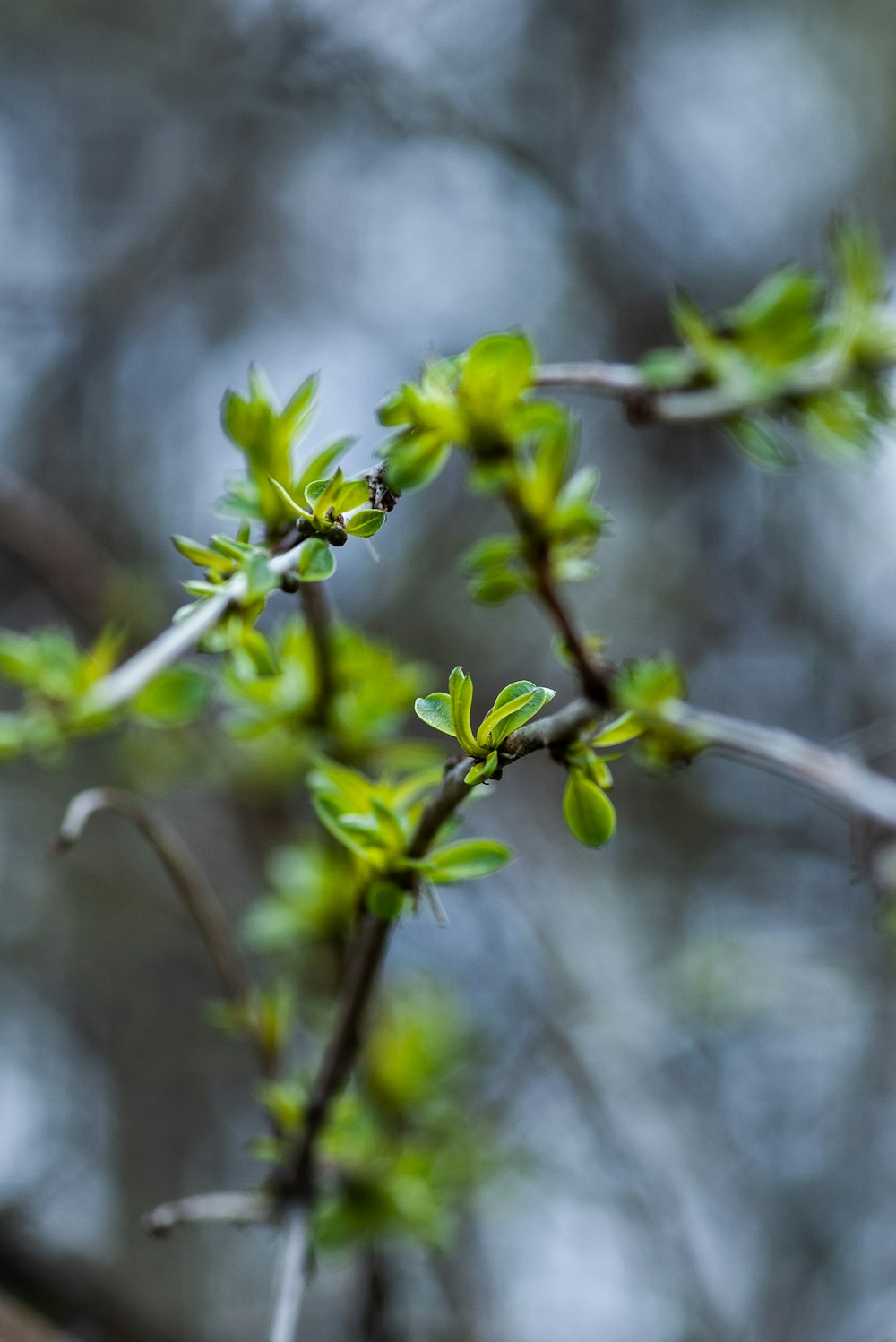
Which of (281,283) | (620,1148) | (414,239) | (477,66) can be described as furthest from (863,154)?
(620,1148)

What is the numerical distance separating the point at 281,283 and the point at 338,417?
26.8 inches

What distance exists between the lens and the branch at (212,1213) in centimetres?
40

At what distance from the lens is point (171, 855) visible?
45 cm

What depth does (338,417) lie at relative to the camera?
1.04 meters

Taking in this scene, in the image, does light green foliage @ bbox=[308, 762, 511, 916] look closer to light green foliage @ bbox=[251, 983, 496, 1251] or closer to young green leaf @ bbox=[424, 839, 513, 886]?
young green leaf @ bbox=[424, 839, 513, 886]

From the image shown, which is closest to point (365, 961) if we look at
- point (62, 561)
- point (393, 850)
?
point (393, 850)

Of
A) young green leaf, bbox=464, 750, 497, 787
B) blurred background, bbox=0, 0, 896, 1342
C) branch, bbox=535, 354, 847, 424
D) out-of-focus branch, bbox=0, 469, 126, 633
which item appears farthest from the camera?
blurred background, bbox=0, 0, 896, 1342

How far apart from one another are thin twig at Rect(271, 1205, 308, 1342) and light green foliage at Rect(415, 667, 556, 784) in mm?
232

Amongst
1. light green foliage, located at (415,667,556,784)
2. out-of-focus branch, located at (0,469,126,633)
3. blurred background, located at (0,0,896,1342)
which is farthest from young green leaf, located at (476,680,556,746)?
blurred background, located at (0,0,896,1342)

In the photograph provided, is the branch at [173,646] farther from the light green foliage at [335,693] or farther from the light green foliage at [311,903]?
the light green foliage at [311,903]

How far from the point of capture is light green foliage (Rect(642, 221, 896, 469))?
0.38 meters

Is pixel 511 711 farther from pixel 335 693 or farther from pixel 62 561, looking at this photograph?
pixel 62 561

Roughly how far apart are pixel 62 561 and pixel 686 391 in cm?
73

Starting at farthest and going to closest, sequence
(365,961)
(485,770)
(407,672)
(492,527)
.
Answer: (492,527) → (407,672) → (365,961) → (485,770)
